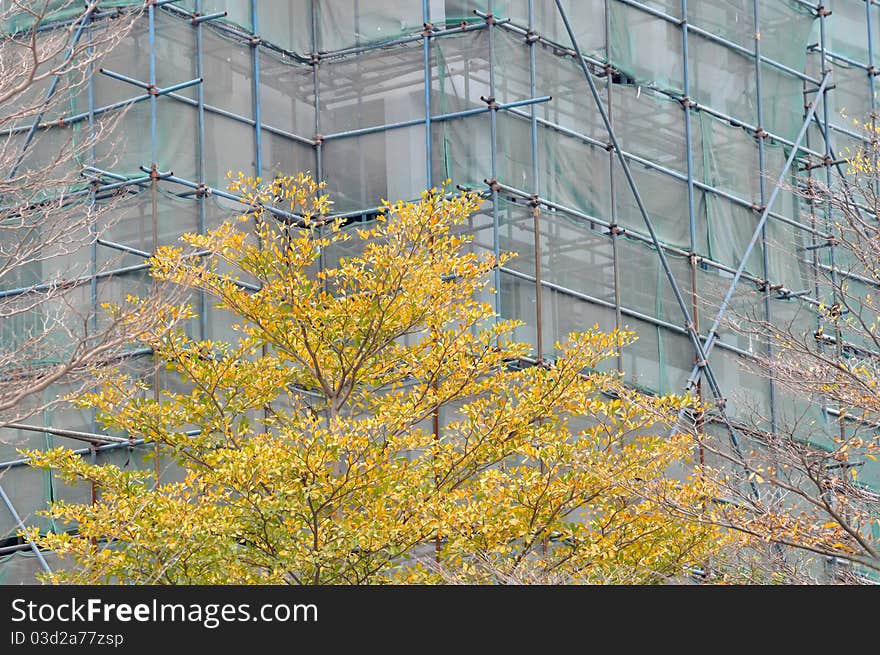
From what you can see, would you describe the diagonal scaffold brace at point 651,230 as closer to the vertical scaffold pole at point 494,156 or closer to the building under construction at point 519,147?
the building under construction at point 519,147

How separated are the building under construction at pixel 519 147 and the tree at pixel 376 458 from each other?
3873 mm

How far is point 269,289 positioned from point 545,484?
3.31m

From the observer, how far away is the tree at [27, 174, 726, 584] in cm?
1816

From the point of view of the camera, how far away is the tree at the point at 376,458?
18156mm

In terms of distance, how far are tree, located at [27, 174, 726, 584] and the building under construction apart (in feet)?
12.7

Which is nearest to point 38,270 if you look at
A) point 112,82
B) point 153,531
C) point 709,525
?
point 112,82

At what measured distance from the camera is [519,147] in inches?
971

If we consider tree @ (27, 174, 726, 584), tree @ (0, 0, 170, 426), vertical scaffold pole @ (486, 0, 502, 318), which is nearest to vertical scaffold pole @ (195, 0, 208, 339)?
tree @ (0, 0, 170, 426)

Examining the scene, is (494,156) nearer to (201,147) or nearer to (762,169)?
(201,147)

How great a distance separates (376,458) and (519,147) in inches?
287

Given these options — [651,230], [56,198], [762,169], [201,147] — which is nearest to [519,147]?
[651,230]

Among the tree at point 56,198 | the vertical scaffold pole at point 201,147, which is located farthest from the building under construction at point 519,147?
the tree at point 56,198

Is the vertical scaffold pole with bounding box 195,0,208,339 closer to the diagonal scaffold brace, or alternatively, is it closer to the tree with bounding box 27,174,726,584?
the tree with bounding box 27,174,726,584
